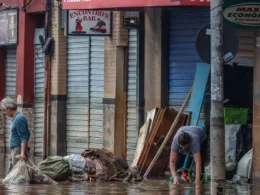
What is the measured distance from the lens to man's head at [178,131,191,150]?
15.0m

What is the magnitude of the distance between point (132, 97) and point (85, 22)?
Result: 184cm

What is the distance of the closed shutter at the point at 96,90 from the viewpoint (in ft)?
71.7

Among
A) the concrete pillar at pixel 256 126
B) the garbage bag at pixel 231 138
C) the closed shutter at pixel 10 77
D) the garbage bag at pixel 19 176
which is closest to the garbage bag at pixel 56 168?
the garbage bag at pixel 19 176

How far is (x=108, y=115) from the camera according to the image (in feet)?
69.5

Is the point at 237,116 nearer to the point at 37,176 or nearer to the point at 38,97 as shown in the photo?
the point at 37,176

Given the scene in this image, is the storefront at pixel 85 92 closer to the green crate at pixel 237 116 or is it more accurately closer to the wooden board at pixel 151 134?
the wooden board at pixel 151 134

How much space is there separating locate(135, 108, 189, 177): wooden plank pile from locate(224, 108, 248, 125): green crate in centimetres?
126

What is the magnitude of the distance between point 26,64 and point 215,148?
11.4 metres

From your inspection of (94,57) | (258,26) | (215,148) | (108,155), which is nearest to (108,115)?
(94,57)

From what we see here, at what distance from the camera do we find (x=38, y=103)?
24.3 m

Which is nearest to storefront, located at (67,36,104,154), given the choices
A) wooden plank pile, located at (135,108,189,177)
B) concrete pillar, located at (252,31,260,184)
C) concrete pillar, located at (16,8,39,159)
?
concrete pillar, located at (16,8,39,159)

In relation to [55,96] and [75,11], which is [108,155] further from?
[55,96]

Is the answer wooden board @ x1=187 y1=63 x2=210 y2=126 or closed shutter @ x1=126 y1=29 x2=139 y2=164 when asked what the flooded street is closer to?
wooden board @ x1=187 y1=63 x2=210 y2=126

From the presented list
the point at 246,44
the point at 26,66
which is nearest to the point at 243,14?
the point at 246,44
